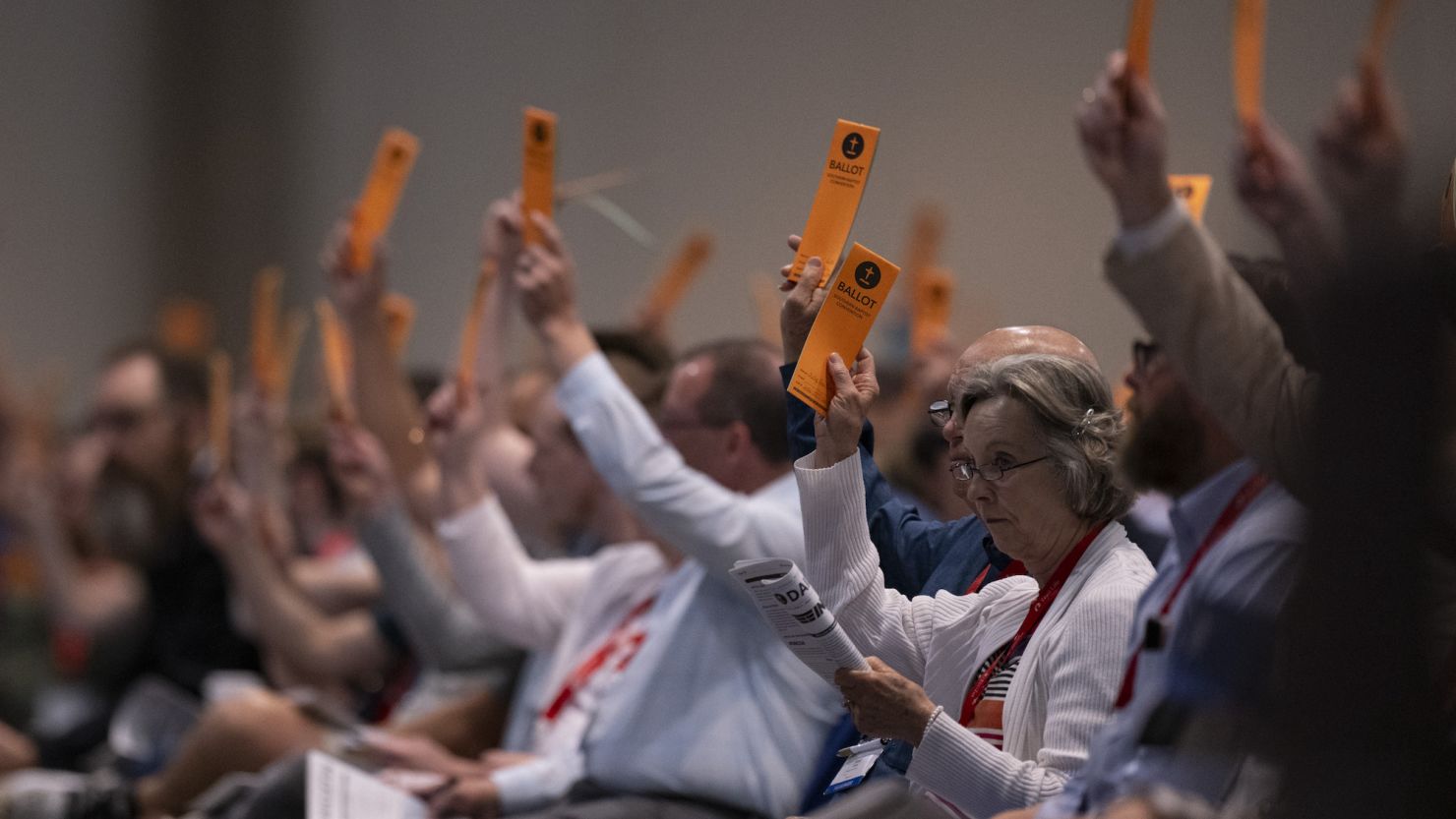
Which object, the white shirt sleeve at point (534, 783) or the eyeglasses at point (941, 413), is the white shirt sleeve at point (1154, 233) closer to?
the eyeglasses at point (941, 413)

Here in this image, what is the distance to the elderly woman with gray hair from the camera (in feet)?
4.84

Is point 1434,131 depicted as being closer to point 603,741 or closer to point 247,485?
Result: point 603,741

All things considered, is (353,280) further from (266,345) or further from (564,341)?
(564,341)

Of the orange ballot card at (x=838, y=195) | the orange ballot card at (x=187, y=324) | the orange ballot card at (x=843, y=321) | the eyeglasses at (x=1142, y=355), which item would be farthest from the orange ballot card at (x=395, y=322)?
the orange ballot card at (x=187, y=324)

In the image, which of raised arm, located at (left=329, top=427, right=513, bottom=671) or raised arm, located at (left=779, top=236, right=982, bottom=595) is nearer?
Answer: raised arm, located at (left=779, top=236, right=982, bottom=595)

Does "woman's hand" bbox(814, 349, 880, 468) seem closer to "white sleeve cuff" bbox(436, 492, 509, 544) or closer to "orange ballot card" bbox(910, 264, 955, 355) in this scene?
"orange ballot card" bbox(910, 264, 955, 355)

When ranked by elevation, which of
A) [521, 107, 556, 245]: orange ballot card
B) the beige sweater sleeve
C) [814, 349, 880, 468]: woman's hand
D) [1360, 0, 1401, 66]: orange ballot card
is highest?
[1360, 0, 1401, 66]: orange ballot card

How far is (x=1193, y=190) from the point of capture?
1.97m

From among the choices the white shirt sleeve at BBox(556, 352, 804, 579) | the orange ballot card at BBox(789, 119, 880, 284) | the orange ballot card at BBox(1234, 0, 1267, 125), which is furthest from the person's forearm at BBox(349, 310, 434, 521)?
the orange ballot card at BBox(1234, 0, 1267, 125)

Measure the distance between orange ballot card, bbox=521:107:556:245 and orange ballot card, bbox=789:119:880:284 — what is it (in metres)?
0.84

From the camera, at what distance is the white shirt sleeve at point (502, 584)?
3037mm

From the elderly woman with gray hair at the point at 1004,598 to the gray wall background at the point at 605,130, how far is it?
257mm

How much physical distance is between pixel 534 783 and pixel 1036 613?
1288 mm

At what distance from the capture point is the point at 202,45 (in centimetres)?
823
